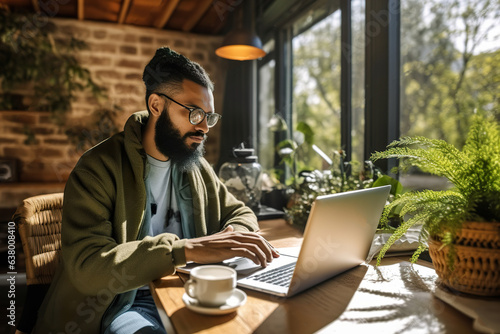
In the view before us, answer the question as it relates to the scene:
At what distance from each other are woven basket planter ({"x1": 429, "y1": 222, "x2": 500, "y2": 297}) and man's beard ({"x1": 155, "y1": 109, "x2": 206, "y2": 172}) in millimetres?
997

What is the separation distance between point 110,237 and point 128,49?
3.60 m

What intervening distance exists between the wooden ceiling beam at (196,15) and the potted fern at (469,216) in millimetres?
3172

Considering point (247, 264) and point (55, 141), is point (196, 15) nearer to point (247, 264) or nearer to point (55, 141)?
point (55, 141)

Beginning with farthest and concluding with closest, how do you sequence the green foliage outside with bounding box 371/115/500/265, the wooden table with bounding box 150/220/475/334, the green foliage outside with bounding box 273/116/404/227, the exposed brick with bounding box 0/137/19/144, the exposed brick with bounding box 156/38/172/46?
the exposed brick with bounding box 156/38/172/46
the exposed brick with bounding box 0/137/19/144
the green foliage outside with bounding box 273/116/404/227
the green foliage outside with bounding box 371/115/500/265
the wooden table with bounding box 150/220/475/334

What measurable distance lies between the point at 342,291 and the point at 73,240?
769mm

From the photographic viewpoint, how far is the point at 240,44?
93.0 inches

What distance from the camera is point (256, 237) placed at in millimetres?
1170

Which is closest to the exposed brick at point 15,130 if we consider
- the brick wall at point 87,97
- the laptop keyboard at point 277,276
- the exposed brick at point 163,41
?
the brick wall at point 87,97

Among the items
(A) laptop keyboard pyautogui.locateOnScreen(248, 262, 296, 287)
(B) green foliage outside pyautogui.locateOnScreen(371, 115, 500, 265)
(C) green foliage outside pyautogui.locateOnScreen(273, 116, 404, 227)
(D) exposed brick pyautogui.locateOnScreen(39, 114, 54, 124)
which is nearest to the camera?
(B) green foliage outside pyautogui.locateOnScreen(371, 115, 500, 265)

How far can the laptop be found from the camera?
2.88 feet

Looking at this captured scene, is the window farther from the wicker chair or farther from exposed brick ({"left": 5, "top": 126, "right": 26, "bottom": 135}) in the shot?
exposed brick ({"left": 5, "top": 126, "right": 26, "bottom": 135})

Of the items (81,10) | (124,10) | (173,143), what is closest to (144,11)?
(124,10)

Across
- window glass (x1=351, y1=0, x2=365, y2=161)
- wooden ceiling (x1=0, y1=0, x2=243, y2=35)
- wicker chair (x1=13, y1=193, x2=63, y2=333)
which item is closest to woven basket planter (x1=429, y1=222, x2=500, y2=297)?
wicker chair (x1=13, y1=193, x2=63, y2=333)

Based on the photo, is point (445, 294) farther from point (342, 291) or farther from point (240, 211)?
point (240, 211)
